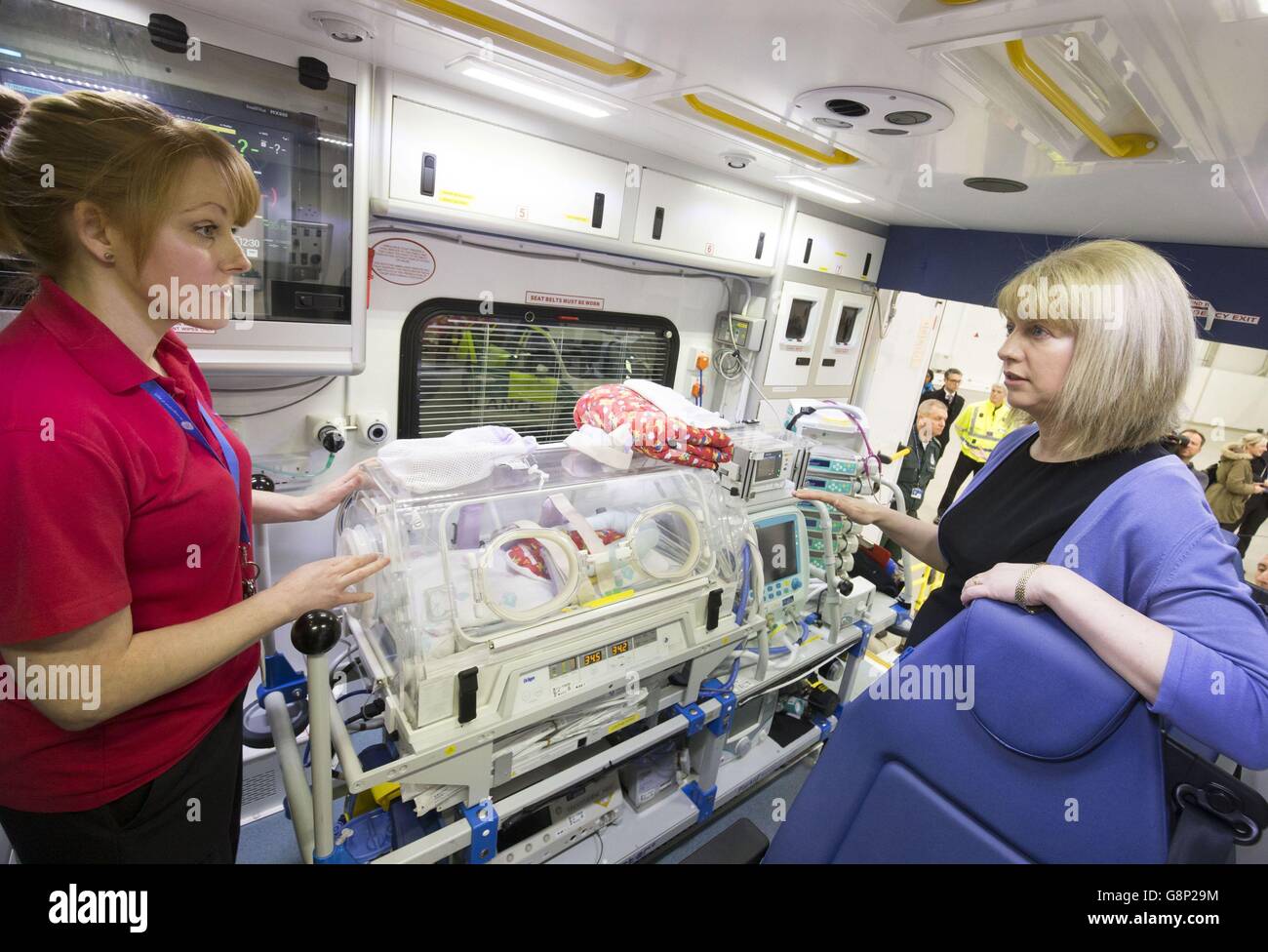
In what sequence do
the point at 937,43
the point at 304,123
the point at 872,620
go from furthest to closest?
the point at 872,620 < the point at 304,123 < the point at 937,43

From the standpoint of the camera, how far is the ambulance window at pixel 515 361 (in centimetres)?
318

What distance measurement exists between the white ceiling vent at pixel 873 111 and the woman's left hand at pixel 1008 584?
5.15 feet

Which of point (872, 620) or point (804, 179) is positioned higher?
point (804, 179)

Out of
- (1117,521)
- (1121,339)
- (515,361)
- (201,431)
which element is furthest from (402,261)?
(1117,521)

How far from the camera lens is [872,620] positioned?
3326 millimetres

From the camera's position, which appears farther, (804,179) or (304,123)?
(804,179)

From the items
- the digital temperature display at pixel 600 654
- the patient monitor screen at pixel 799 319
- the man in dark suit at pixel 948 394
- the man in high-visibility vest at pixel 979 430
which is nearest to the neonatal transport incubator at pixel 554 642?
the digital temperature display at pixel 600 654

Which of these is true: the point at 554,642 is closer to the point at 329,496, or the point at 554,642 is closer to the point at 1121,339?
the point at 329,496

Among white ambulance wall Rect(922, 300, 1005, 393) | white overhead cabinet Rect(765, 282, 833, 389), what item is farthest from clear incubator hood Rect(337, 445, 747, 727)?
white ambulance wall Rect(922, 300, 1005, 393)

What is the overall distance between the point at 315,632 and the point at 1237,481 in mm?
8876

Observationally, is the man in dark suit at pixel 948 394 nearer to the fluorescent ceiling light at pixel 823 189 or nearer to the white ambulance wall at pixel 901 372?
the white ambulance wall at pixel 901 372

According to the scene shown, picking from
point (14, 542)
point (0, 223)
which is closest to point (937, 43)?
point (0, 223)
